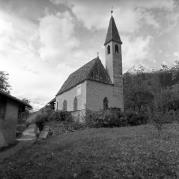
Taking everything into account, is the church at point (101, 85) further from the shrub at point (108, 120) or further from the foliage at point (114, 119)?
the shrub at point (108, 120)

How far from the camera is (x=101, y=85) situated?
27.4 m

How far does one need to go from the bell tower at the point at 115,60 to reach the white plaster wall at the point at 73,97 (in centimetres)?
450

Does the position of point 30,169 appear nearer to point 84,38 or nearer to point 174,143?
point 174,143

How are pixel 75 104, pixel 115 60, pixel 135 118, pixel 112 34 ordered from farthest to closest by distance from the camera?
pixel 112 34
pixel 115 60
pixel 75 104
pixel 135 118

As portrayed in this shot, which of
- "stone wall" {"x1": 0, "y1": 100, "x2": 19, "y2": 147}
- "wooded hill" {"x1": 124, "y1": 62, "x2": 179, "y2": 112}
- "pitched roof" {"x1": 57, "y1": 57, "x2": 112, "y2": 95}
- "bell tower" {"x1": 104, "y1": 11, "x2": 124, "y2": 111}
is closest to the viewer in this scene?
"stone wall" {"x1": 0, "y1": 100, "x2": 19, "y2": 147}

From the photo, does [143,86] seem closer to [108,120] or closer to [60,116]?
[60,116]

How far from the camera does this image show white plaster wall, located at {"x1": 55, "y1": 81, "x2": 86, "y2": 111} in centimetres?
2629

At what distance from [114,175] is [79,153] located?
2.99 m

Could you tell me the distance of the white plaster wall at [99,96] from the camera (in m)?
26.0

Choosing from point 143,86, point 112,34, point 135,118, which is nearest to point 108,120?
point 135,118

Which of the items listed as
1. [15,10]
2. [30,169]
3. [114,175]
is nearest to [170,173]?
[114,175]

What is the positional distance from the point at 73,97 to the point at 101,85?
4.51m

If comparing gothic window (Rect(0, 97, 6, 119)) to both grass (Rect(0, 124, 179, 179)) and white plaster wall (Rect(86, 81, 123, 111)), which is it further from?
white plaster wall (Rect(86, 81, 123, 111))

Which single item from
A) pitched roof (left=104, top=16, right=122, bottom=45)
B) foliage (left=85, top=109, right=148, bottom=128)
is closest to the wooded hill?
pitched roof (left=104, top=16, right=122, bottom=45)
